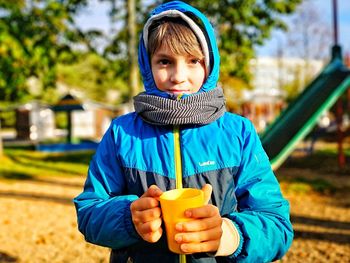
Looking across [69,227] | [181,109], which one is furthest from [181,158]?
[69,227]

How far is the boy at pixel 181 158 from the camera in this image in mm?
1386

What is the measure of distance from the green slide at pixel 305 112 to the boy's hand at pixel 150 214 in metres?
4.55

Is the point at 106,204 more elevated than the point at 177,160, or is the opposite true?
the point at 177,160

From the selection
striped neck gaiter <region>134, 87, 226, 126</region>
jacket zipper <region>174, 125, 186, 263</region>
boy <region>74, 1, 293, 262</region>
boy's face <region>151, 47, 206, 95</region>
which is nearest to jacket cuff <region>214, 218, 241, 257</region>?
boy <region>74, 1, 293, 262</region>

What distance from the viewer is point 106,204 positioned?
140 cm

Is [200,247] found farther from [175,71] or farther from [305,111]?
[305,111]

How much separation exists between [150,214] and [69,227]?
16.7 feet

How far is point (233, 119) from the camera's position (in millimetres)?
1572

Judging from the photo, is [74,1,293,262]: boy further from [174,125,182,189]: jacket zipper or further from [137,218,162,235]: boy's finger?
[137,218,162,235]: boy's finger

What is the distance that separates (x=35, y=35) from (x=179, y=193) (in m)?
11.8

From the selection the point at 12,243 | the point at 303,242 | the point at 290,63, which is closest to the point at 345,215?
the point at 303,242

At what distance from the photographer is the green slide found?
5.95m

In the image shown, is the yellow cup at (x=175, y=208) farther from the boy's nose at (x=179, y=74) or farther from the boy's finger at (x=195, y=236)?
the boy's nose at (x=179, y=74)

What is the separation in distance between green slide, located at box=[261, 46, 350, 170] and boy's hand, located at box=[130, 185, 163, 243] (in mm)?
4555
